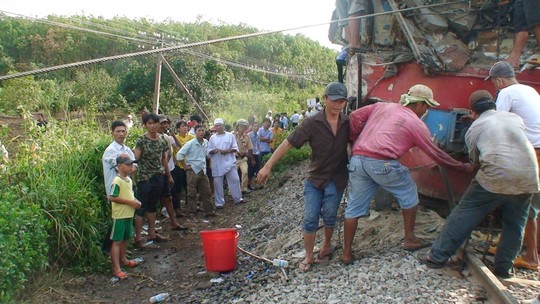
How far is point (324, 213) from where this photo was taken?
5.05 metres

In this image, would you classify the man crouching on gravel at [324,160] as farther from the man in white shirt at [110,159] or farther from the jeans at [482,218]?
the man in white shirt at [110,159]

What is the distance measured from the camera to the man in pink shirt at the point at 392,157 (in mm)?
4598

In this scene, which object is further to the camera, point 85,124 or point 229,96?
point 229,96

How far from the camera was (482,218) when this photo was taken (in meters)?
4.29

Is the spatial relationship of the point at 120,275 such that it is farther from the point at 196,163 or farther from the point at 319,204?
the point at 196,163

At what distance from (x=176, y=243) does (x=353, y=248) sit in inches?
127

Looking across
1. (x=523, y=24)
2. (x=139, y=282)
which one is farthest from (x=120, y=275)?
(x=523, y=24)

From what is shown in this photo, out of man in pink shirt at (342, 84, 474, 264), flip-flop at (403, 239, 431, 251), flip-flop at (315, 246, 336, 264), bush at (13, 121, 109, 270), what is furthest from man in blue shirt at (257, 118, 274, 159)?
flip-flop at (403, 239, 431, 251)

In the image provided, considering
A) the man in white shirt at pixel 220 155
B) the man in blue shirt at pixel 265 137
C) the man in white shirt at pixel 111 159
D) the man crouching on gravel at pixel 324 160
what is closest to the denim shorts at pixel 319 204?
the man crouching on gravel at pixel 324 160

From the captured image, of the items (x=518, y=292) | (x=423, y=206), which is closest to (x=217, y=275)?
(x=423, y=206)

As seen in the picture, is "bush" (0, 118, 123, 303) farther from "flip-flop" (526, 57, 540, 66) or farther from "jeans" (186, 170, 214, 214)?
"flip-flop" (526, 57, 540, 66)

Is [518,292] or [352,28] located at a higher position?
[352,28]

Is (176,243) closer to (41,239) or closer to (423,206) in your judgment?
A: (41,239)

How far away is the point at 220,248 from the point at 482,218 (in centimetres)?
288
